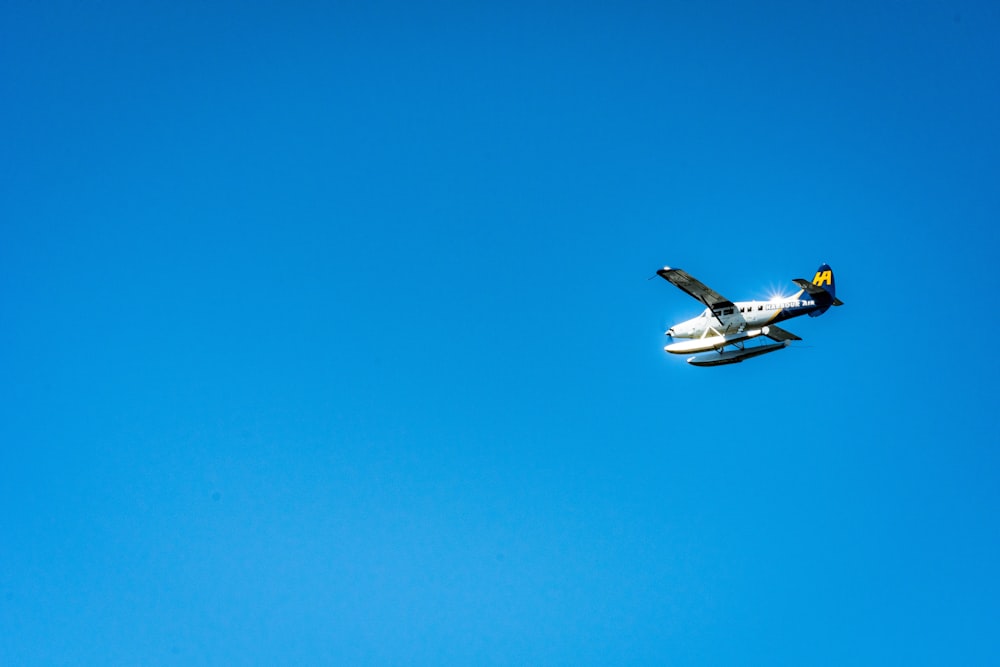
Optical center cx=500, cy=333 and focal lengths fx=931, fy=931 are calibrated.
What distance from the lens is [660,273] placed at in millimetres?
78875

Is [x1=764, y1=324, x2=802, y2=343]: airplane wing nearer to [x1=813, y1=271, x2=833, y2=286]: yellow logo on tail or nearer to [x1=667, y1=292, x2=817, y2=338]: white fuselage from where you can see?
[x1=667, y1=292, x2=817, y2=338]: white fuselage

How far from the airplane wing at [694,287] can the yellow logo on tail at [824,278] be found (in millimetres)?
7421

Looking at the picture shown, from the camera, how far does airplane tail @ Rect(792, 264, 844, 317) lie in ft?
260

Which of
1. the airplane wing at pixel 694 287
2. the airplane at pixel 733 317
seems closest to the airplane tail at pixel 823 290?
the airplane at pixel 733 317

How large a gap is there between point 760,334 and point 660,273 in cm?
1101

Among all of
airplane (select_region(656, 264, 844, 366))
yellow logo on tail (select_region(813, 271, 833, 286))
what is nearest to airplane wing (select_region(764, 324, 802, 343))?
→ airplane (select_region(656, 264, 844, 366))

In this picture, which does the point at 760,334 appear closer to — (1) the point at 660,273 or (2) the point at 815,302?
(2) the point at 815,302

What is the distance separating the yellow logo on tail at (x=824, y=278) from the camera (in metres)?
79.9

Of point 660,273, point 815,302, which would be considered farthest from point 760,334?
point 660,273

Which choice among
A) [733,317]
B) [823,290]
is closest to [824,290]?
[823,290]

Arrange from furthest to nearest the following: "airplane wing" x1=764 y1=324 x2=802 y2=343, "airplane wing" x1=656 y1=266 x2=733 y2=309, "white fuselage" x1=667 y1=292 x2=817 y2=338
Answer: "airplane wing" x1=764 y1=324 x2=802 y2=343
"white fuselage" x1=667 y1=292 x2=817 y2=338
"airplane wing" x1=656 y1=266 x2=733 y2=309

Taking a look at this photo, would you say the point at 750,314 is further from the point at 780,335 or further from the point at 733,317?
the point at 780,335

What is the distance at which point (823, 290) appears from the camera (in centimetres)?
7925

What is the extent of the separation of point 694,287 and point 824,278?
11.2m
